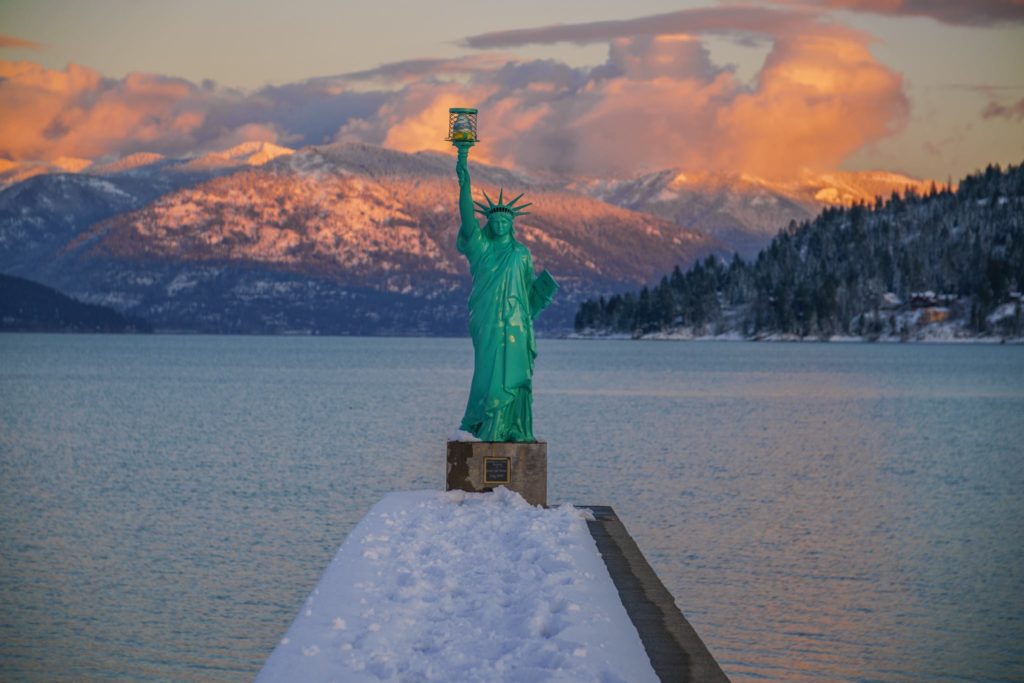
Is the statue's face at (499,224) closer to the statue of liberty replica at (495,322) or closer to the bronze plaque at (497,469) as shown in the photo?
the statue of liberty replica at (495,322)

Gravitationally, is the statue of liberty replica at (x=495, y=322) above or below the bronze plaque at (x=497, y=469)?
above

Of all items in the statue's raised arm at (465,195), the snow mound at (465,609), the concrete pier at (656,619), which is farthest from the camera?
the statue's raised arm at (465,195)

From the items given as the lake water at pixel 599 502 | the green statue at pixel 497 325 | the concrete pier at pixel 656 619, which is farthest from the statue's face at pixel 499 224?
the lake water at pixel 599 502

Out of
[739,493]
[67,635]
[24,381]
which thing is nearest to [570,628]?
[67,635]

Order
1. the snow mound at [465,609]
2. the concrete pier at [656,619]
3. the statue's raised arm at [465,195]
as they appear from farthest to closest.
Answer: the statue's raised arm at [465,195] → the concrete pier at [656,619] → the snow mound at [465,609]

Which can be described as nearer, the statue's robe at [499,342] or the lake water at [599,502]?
the statue's robe at [499,342]

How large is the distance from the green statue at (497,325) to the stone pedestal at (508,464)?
0.20 meters

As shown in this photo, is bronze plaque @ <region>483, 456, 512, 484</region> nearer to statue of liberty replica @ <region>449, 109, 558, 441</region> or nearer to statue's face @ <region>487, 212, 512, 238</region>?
statue of liberty replica @ <region>449, 109, 558, 441</region>

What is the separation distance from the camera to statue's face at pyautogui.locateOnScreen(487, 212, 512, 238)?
67.5ft

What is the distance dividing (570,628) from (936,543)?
2079 cm

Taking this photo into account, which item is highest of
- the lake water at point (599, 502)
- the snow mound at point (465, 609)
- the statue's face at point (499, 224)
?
the statue's face at point (499, 224)

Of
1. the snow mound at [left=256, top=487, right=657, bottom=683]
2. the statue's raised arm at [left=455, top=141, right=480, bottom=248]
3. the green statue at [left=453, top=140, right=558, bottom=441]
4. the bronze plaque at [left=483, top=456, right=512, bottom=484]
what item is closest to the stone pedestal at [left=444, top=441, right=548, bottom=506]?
the bronze plaque at [left=483, top=456, right=512, bottom=484]

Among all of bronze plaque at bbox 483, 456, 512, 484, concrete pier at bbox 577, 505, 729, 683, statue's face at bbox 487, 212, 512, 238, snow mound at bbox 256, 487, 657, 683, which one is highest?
statue's face at bbox 487, 212, 512, 238

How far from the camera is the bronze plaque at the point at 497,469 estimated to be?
65.8ft
